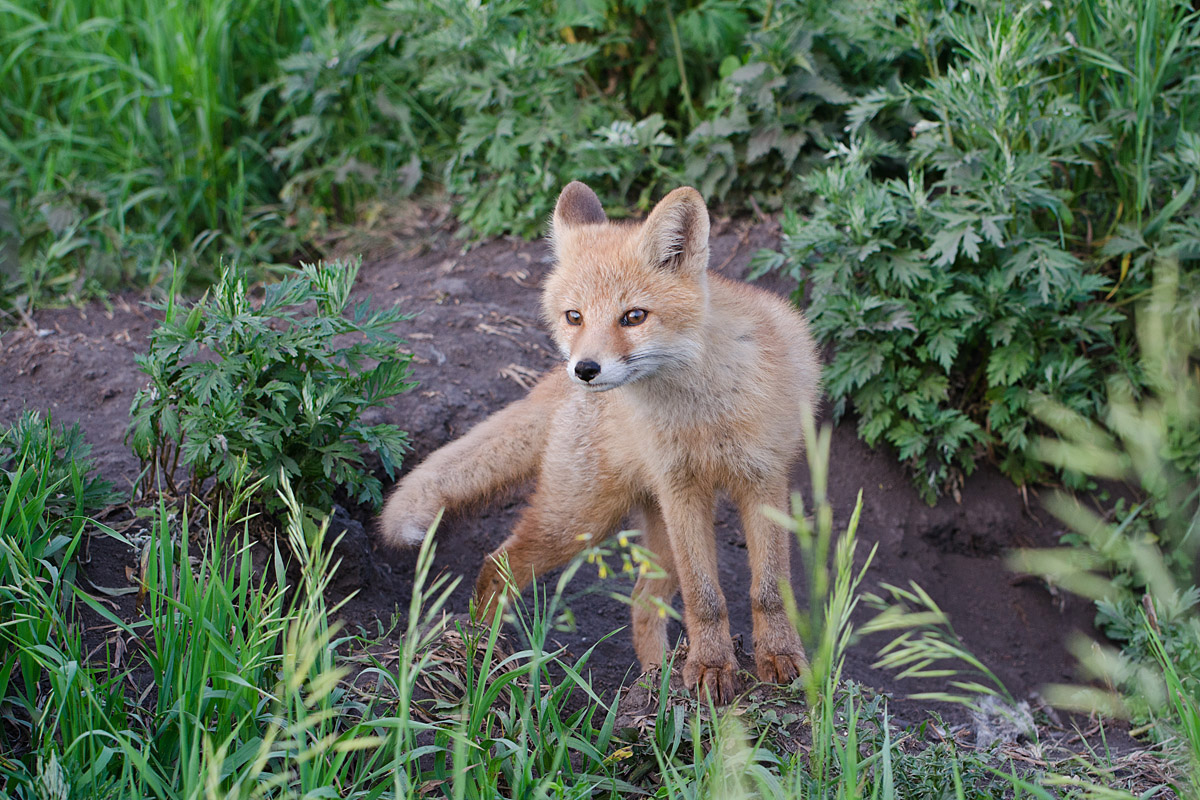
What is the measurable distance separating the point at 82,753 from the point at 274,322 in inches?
91.3

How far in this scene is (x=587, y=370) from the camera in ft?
8.66

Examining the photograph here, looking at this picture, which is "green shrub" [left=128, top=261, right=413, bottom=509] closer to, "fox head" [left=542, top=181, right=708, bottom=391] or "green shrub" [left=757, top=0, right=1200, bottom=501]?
"fox head" [left=542, top=181, right=708, bottom=391]

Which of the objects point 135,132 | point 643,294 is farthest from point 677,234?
point 135,132

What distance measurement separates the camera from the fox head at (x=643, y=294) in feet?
9.20

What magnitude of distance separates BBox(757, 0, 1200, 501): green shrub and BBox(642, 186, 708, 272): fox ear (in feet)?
4.74

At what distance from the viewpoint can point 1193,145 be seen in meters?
3.97

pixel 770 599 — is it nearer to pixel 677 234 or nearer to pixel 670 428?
pixel 670 428

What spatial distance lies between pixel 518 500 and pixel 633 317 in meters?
1.70

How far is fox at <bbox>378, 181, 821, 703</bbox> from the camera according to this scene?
9.48 feet

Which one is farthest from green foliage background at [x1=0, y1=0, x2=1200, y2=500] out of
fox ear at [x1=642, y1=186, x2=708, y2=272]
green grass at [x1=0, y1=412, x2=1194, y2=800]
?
green grass at [x1=0, y1=412, x2=1194, y2=800]

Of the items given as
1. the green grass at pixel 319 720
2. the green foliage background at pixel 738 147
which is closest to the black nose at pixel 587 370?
the green grass at pixel 319 720

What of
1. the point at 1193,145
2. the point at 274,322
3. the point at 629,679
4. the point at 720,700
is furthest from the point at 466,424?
the point at 1193,145

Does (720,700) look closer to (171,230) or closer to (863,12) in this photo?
(863,12)

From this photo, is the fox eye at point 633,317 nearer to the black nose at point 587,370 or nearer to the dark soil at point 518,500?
the black nose at point 587,370
